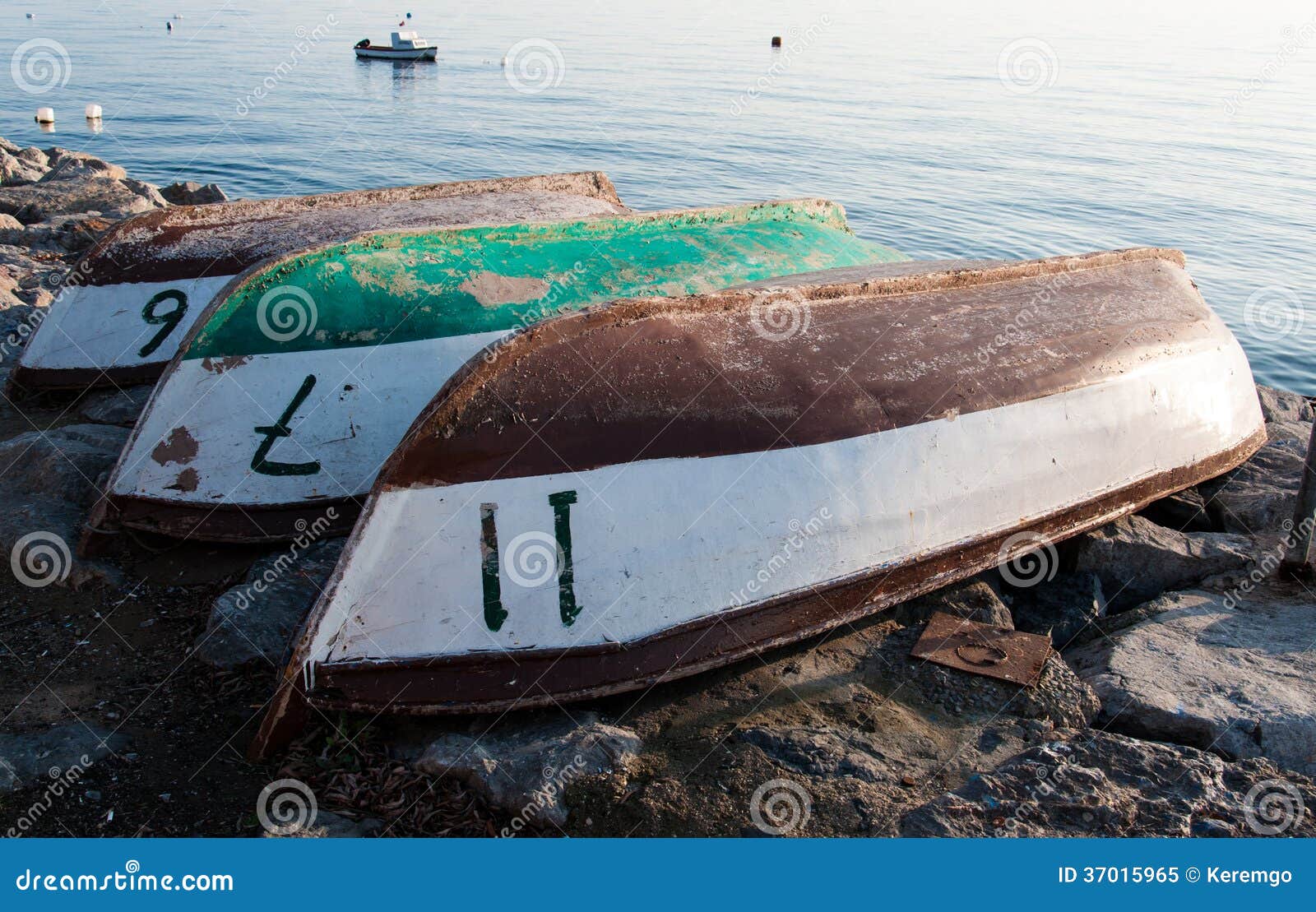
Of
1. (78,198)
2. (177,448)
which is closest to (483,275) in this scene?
(177,448)

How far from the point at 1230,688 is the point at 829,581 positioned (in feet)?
6.06

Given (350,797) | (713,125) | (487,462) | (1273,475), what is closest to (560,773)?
(350,797)

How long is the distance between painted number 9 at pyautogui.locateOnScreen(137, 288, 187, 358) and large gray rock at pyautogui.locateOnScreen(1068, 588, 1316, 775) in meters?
6.04

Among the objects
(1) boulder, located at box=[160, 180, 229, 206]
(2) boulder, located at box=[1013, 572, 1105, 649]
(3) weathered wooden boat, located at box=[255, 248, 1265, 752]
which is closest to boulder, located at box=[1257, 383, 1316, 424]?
(3) weathered wooden boat, located at box=[255, 248, 1265, 752]

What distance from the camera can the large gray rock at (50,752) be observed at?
13.1ft

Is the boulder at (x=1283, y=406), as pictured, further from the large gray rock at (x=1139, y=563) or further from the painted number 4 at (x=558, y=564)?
the painted number 4 at (x=558, y=564)

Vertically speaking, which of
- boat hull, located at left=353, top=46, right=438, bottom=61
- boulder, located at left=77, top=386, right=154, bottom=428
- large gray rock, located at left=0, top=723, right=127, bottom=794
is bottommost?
large gray rock, located at left=0, top=723, right=127, bottom=794

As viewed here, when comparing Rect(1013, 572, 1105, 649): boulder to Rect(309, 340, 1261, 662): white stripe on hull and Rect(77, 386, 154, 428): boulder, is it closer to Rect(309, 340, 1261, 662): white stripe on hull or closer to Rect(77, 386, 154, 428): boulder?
Rect(309, 340, 1261, 662): white stripe on hull

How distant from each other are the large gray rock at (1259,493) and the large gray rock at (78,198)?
1150 cm

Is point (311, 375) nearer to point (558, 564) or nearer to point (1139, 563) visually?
point (558, 564)

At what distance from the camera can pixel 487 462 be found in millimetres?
4191

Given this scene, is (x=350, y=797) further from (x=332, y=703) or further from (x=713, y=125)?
(x=713, y=125)

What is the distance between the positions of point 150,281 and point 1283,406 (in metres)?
9.18

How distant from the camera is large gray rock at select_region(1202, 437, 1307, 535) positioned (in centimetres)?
644
